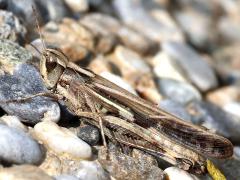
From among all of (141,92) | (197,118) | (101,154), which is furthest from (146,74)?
(101,154)

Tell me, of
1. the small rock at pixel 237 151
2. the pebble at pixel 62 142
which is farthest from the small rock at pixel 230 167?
the pebble at pixel 62 142

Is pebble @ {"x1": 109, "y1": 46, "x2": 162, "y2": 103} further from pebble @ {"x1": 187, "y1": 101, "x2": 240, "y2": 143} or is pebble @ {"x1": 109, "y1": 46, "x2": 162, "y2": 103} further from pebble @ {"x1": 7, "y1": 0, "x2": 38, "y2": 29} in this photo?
pebble @ {"x1": 7, "y1": 0, "x2": 38, "y2": 29}

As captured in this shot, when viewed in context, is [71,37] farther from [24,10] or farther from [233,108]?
[233,108]

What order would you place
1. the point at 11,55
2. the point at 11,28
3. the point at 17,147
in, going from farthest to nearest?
the point at 11,28 → the point at 11,55 → the point at 17,147

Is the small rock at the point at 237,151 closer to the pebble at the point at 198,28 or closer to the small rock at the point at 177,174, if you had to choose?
the small rock at the point at 177,174

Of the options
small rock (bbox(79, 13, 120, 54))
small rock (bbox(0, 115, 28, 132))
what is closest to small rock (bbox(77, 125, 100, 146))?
small rock (bbox(0, 115, 28, 132))

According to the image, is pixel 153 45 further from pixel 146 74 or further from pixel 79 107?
pixel 79 107

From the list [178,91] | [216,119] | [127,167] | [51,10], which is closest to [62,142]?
[127,167]
